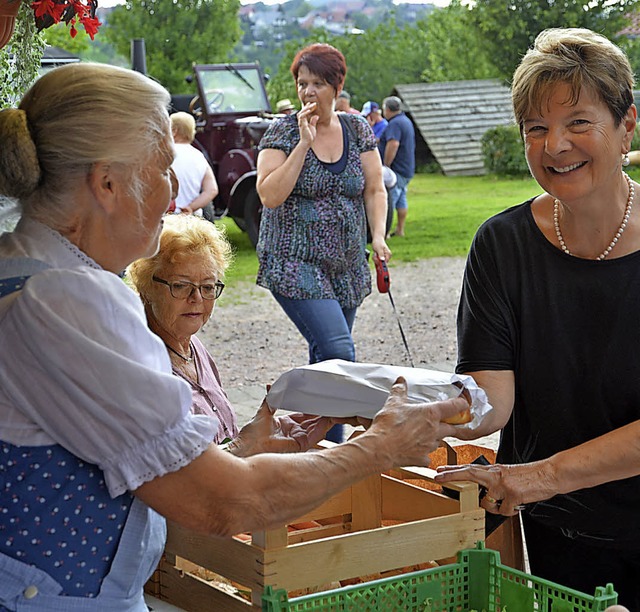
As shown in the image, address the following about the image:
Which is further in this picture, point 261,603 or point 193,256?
point 193,256

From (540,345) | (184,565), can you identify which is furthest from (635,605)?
(184,565)

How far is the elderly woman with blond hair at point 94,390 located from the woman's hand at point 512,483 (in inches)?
21.5

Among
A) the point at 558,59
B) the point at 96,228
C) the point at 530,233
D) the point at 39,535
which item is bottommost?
the point at 39,535

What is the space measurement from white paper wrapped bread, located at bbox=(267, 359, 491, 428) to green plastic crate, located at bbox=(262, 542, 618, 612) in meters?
0.30

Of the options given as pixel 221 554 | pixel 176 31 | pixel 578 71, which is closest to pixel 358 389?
pixel 221 554

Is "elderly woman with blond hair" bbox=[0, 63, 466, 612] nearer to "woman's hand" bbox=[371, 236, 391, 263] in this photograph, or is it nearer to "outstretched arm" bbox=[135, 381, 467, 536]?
"outstretched arm" bbox=[135, 381, 467, 536]

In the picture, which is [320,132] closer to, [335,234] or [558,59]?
[335,234]

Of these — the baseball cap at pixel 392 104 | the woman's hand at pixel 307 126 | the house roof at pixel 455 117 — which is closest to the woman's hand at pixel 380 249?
the woman's hand at pixel 307 126

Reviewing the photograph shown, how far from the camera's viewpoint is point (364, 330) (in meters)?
8.95

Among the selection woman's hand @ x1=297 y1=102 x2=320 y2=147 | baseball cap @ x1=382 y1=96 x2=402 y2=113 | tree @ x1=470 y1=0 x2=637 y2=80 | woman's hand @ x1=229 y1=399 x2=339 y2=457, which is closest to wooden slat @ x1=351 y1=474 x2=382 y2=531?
woman's hand @ x1=229 y1=399 x2=339 y2=457

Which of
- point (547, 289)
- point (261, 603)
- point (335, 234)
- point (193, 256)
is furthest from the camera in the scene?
point (335, 234)

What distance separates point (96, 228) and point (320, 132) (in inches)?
127

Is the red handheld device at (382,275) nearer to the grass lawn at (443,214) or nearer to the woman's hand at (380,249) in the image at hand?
the woman's hand at (380,249)

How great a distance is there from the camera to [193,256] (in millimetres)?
3000
